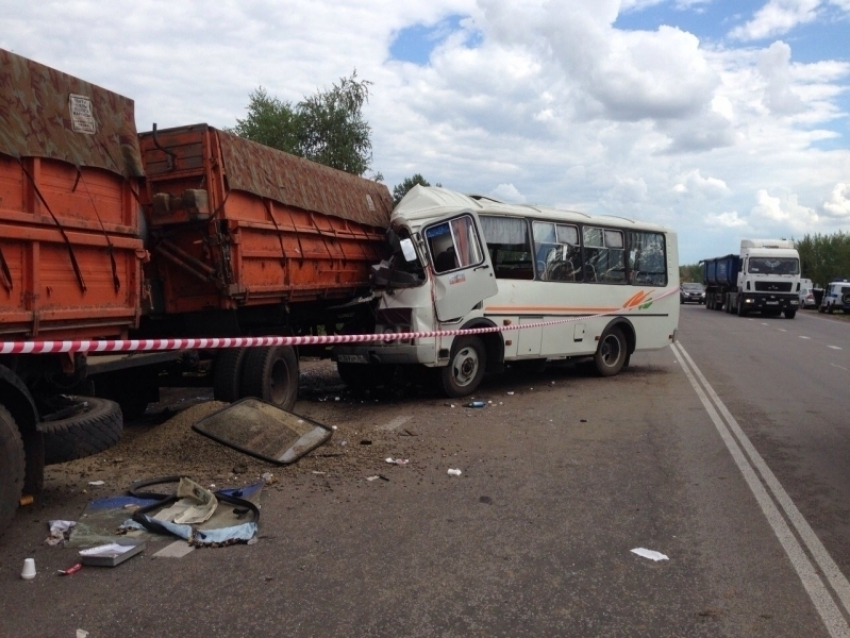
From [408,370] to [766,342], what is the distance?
15.2m

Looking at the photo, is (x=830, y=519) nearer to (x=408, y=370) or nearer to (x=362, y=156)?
(x=408, y=370)

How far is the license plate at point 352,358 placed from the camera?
1055 centimetres

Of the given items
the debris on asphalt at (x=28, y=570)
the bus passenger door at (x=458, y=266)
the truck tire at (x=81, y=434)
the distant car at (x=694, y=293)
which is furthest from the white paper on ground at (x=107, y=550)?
the distant car at (x=694, y=293)

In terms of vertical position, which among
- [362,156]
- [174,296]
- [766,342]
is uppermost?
[362,156]

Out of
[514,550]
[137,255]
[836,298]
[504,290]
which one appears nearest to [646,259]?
[504,290]

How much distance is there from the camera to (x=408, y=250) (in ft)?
34.9

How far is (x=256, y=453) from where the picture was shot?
705 centimetres

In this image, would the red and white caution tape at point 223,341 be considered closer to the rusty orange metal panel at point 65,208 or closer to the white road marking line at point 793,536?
the rusty orange metal panel at point 65,208

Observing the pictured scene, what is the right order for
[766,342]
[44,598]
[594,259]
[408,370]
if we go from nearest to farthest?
[44,598], [408,370], [594,259], [766,342]

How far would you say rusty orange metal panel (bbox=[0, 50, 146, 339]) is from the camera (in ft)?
18.0

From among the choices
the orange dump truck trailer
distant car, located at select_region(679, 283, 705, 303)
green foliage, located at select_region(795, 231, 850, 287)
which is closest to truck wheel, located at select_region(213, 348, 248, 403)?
the orange dump truck trailer

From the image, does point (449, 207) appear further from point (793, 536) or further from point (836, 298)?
point (836, 298)

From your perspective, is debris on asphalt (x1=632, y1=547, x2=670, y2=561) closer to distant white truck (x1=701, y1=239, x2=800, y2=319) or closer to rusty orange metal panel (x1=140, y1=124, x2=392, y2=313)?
rusty orange metal panel (x1=140, y1=124, x2=392, y2=313)

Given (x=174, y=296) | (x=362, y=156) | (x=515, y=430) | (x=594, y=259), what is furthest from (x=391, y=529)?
(x=362, y=156)
